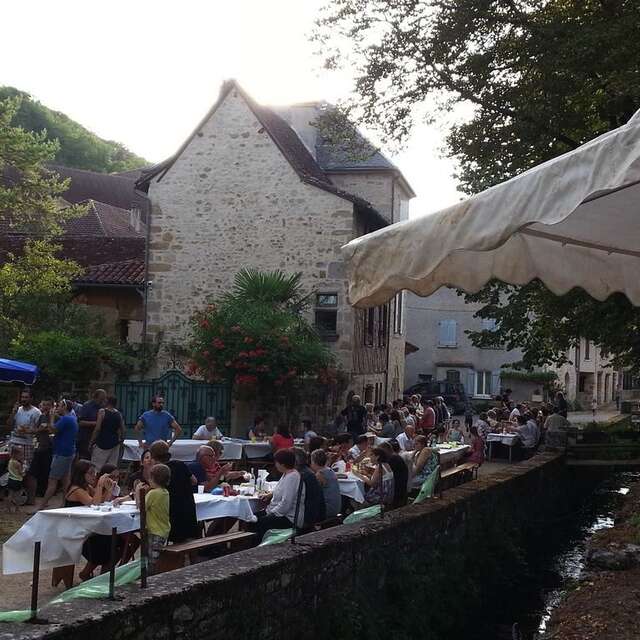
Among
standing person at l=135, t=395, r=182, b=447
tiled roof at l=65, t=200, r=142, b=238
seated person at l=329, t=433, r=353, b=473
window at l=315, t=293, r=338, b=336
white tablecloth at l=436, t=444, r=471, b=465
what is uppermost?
tiled roof at l=65, t=200, r=142, b=238

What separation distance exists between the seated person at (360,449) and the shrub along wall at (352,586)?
5.61 ft

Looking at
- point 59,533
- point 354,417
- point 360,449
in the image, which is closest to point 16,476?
point 59,533

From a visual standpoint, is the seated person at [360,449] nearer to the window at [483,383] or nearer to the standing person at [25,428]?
the standing person at [25,428]

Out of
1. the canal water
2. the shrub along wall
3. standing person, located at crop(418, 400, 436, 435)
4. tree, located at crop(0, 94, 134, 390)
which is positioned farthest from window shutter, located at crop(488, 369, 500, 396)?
the shrub along wall

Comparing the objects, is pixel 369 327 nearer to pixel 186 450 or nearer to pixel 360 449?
pixel 186 450

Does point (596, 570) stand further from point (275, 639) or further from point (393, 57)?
point (393, 57)

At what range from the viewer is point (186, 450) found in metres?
A: 15.9

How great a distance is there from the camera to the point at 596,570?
948cm

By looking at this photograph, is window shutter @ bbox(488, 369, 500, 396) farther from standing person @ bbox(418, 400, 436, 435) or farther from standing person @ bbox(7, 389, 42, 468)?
standing person @ bbox(7, 389, 42, 468)

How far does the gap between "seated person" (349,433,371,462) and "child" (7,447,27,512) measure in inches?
184

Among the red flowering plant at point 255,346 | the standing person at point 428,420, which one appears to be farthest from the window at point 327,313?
the standing person at point 428,420

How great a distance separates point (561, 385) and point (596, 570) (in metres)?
36.1

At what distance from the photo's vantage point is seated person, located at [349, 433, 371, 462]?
46.6 ft

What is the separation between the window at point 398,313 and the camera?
3050cm
